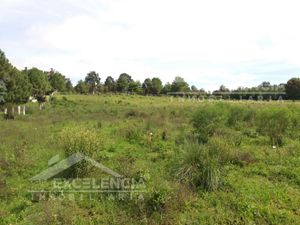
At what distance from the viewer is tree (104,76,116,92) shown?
78.2 m

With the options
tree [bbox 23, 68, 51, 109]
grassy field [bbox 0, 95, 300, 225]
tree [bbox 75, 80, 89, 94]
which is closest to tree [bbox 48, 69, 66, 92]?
tree [bbox 23, 68, 51, 109]

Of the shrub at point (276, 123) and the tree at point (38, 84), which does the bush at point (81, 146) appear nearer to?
the shrub at point (276, 123)

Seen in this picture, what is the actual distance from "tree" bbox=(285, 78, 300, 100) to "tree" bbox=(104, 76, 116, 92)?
37.6 meters

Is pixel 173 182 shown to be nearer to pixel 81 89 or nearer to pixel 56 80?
pixel 56 80

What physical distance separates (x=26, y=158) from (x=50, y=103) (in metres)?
31.8

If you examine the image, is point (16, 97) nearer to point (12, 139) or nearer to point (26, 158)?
point (12, 139)

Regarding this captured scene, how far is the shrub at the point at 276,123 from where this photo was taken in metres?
15.2

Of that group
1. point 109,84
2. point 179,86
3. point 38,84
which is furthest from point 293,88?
point 38,84

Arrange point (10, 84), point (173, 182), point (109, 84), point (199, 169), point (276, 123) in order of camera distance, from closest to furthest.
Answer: point (173, 182) → point (199, 169) → point (276, 123) → point (10, 84) → point (109, 84)

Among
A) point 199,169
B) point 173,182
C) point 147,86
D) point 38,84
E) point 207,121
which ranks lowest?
point 173,182

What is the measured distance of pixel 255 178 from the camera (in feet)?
33.0

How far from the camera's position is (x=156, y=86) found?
2859 inches

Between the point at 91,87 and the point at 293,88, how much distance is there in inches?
1665

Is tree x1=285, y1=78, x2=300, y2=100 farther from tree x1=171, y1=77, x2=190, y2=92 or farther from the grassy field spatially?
the grassy field
